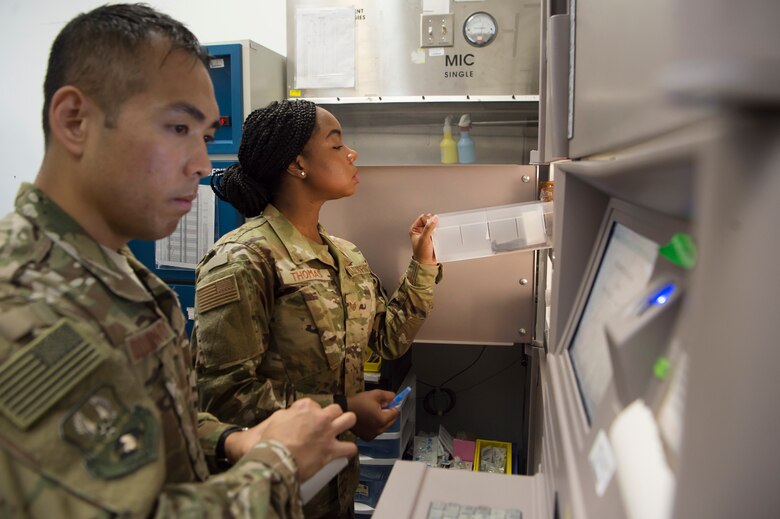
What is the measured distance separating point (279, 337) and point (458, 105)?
1.59 meters

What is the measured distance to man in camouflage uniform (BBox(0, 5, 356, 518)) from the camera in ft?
1.82

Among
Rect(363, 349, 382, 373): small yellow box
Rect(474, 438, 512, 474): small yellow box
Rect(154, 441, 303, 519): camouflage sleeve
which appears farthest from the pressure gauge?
Rect(154, 441, 303, 519): camouflage sleeve

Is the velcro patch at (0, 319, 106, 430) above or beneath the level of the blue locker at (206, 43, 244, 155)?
beneath

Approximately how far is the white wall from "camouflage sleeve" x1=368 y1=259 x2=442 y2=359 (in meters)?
1.75

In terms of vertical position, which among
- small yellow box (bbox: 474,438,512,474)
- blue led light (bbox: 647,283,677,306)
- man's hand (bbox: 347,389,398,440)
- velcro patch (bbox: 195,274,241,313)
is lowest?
small yellow box (bbox: 474,438,512,474)

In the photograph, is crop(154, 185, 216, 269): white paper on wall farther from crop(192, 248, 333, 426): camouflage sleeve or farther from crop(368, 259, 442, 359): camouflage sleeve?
crop(192, 248, 333, 426): camouflage sleeve

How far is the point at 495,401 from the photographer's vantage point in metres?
2.97

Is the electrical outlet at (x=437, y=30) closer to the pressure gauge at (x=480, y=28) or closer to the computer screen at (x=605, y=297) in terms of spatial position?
the pressure gauge at (x=480, y=28)

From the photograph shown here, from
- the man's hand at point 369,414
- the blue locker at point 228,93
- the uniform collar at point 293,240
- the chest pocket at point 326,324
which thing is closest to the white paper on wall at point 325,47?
the blue locker at point 228,93

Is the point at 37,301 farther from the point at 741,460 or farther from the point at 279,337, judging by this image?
the point at 279,337

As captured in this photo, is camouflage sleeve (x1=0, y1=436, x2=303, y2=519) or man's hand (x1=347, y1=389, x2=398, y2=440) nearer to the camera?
camouflage sleeve (x1=0, y1=436, x2=303, y2=519)

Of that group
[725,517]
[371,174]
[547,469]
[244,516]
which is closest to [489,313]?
[371,174]

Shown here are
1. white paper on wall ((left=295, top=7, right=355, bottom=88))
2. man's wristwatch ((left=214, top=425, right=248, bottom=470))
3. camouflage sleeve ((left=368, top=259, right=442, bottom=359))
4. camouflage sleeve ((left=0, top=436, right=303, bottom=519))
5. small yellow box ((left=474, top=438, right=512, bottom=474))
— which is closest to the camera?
camouflage sleeve ((left=0, top=436, right=303, bottom=519))

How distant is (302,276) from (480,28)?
145cm
